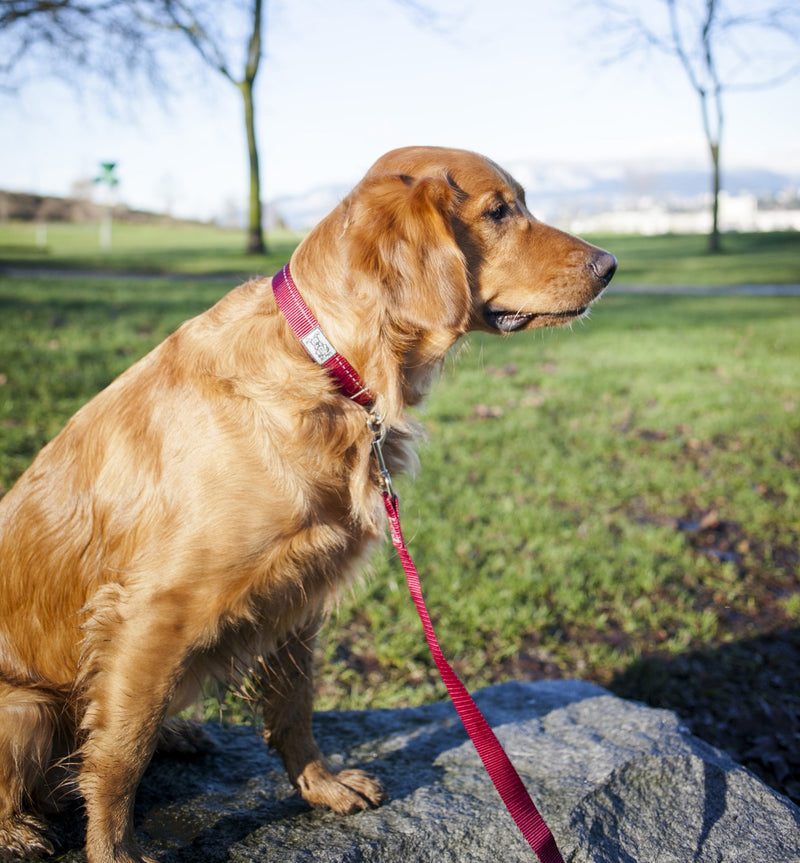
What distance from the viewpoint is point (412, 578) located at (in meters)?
2.28

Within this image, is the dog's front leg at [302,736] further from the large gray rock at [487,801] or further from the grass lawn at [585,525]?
the grass lawn at [585,525]

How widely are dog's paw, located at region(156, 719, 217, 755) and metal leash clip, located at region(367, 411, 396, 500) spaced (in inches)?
48.4

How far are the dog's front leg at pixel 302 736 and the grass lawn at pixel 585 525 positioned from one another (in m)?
0.37

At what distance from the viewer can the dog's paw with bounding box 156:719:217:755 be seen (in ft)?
8.87

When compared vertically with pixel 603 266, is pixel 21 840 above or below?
below

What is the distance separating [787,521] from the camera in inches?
224

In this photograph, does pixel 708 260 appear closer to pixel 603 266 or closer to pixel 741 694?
pixel 741 694

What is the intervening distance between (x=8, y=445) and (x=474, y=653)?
4.23m

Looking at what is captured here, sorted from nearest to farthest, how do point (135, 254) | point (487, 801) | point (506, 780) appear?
1. point (506, 780)
2. point (487, 801)
3. point (135, 254)

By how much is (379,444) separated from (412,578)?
1.43 ft

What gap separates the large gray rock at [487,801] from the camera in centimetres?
224

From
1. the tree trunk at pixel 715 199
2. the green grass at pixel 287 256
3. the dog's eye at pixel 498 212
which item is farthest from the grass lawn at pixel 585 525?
the tree trunk at pixel 715 199

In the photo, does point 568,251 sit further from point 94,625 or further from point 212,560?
point 94,625

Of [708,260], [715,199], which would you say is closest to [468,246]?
[708,260]
